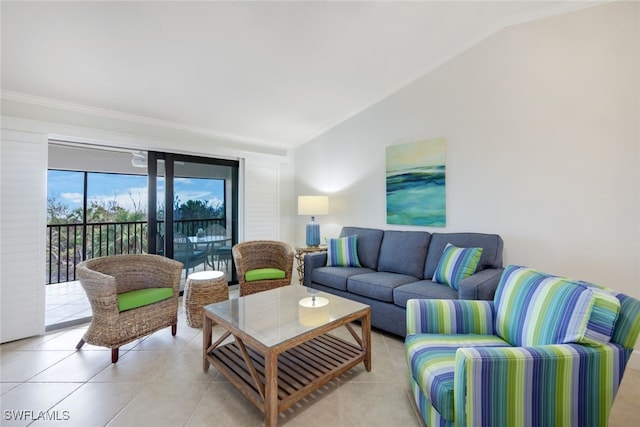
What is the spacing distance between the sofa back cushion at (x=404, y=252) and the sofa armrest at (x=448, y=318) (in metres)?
1.16

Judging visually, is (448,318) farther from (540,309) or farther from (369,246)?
(369,246)

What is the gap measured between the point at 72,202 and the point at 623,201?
704cm

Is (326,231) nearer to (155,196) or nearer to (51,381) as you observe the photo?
(155,196)

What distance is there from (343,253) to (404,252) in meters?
0.73

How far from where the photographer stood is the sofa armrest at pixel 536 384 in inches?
44.9

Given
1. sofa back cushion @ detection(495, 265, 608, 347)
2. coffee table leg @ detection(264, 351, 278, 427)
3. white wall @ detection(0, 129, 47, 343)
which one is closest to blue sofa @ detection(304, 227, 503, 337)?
sofa back cushion @ detection(495, 265, 608, 347)

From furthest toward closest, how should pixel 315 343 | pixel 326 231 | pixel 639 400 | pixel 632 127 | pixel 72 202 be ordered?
1. pixel 72 202
2. pixel 326 231
3. pixel 315 343
4. pixel 632 127
5. pixel 639 400

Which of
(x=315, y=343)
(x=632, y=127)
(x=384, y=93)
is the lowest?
(x=315, y=343)

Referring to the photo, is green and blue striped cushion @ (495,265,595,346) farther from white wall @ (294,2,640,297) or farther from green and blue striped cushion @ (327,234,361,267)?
green and blue striped cushion @ (327,234,361,267)

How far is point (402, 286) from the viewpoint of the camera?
2.59 meters

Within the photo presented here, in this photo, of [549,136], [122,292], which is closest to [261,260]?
[122,292]

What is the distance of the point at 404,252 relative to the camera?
3.09m

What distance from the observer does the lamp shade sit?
403 cm

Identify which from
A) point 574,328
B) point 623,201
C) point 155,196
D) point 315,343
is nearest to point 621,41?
point 623,201
